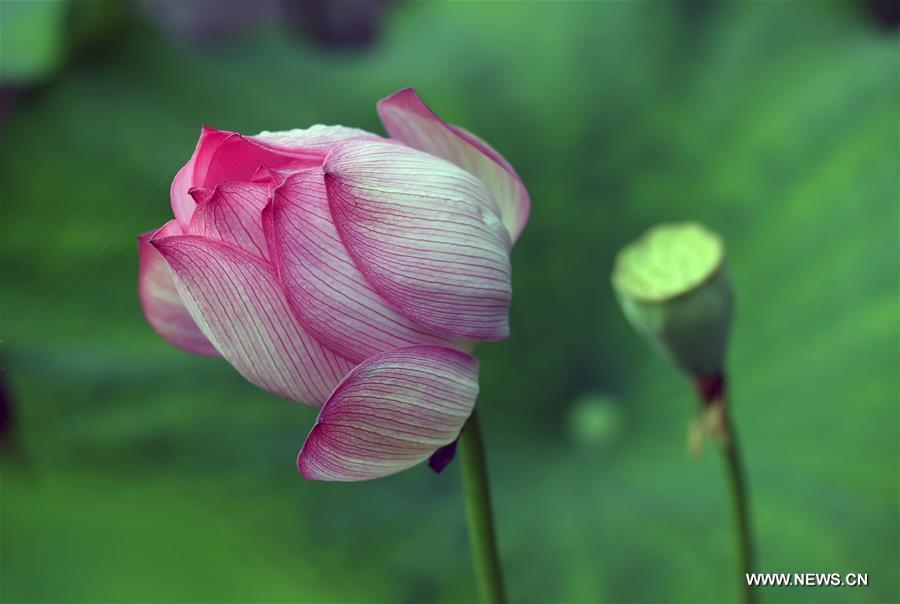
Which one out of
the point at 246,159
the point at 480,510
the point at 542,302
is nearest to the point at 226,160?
the point at 246,159

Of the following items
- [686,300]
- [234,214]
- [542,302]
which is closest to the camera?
[234,214]

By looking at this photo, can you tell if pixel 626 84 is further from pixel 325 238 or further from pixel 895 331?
pixel 325 238

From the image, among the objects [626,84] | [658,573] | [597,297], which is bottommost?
[658,573]

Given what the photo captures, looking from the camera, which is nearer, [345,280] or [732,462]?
[345,280]

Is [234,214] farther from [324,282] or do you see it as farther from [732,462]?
[732,462]

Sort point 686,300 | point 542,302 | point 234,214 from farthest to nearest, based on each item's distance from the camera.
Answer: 1. point 542,302
2. point 686,300
3. point 234,214

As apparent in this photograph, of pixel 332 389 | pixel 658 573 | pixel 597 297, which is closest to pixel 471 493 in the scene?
pixel 332 389

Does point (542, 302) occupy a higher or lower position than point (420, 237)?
lower

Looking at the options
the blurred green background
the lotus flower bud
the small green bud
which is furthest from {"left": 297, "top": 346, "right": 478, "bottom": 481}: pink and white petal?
the blurred green background
